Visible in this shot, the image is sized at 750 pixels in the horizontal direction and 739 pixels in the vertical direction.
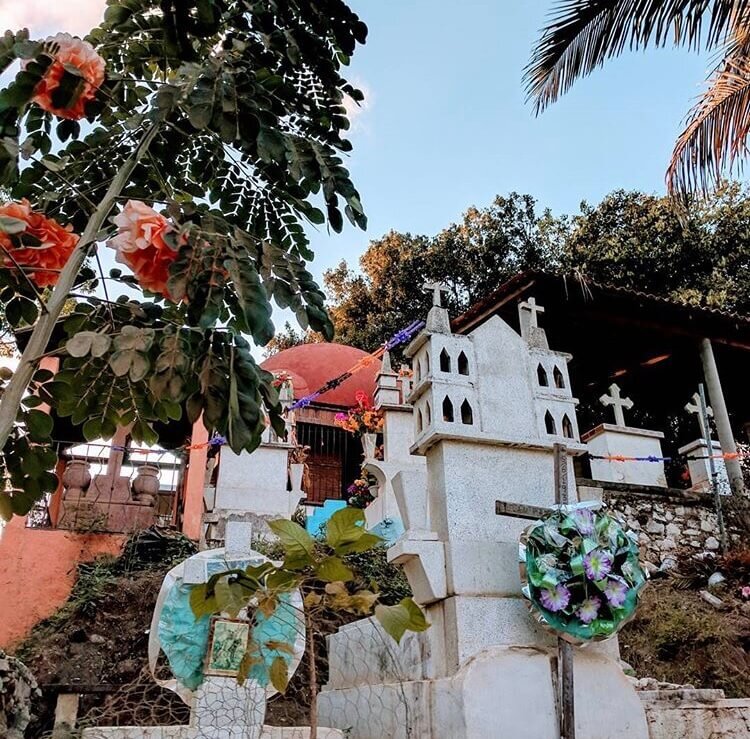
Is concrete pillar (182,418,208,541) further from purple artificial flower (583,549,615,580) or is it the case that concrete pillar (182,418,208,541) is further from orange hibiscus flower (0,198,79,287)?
orange hibiscus flower (0,198,79,287)

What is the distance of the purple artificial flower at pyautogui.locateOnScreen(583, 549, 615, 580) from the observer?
9.41ft

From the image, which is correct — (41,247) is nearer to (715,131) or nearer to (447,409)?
(447,409)

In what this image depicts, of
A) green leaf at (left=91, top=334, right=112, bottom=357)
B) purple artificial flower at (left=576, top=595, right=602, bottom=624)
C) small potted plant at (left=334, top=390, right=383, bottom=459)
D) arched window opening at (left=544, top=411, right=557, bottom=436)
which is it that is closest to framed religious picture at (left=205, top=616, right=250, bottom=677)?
purple artificial flower at (left=576, top=595, right=602, bottom=624)

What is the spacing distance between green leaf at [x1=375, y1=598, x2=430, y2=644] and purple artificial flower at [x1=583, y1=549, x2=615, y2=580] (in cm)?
127

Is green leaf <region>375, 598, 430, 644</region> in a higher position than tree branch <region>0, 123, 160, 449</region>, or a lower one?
lower

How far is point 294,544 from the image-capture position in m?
1.66

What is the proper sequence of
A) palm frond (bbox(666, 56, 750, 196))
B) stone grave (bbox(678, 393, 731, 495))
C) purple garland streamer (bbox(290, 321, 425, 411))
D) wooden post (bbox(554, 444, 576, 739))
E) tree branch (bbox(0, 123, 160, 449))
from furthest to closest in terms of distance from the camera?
1. purple garland streamer (bbox(290, 321, 425, 411))
2. stone grave (bbox(678, 393, 731, 495))
3. palm frond (bbox(666, 56, 750, 196))
4. wooden post (bbox(554, 444, 576, 739))
5. tree branch (bbox(0, 123, 160, 449))

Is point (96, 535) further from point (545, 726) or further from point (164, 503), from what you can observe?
point (545, 726)

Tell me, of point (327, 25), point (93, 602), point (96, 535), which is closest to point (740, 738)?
point (327, 25)

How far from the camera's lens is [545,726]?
2.82m

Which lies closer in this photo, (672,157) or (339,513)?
(339,513)

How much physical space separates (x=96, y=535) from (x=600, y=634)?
586cm

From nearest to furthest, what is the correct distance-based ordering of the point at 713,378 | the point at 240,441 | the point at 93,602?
the point at 240,441 → the point at 93,602 → the point at 713,378

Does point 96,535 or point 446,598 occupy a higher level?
point 96,535
